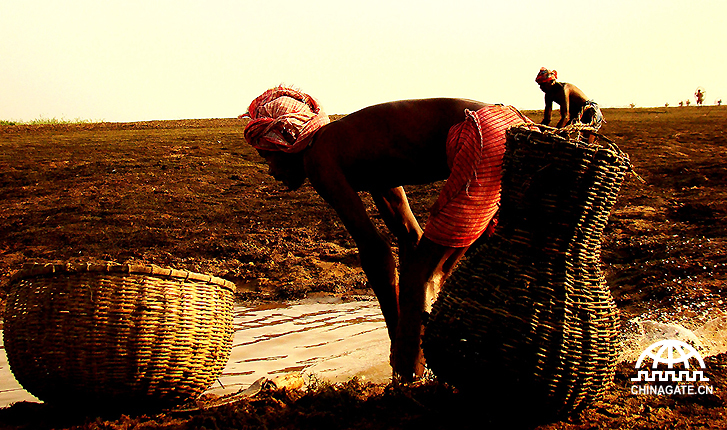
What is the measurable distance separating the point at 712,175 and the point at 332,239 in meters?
4.47

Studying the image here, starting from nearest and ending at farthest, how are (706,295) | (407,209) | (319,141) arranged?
(319,141), (407,209), (706,295)

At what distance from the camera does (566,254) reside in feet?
6.53

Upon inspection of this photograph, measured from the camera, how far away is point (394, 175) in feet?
9.25

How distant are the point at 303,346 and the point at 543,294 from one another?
2.24 m

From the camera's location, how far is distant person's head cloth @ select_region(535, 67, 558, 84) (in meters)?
6.96

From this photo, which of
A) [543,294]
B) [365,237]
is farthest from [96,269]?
[543,294]

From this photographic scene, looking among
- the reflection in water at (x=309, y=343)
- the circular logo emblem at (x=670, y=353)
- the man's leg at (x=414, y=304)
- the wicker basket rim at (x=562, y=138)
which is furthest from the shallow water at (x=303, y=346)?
the wicker basket rim at (x=562, y=138)

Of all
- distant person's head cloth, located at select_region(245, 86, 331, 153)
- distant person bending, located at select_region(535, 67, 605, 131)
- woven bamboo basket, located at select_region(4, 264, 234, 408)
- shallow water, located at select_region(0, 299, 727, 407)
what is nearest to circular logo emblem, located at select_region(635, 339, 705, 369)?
shallow water, located at select_region(0, 299, 727, 407)

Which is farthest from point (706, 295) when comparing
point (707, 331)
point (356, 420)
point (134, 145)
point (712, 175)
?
point (134, 145)

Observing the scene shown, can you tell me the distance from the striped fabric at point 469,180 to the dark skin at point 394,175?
9cm

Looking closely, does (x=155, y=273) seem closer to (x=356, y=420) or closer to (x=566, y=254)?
(x=356, y=420)

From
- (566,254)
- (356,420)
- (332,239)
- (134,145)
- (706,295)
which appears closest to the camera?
(566,254)

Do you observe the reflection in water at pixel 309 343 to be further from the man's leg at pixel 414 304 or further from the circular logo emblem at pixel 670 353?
the circular logo emblem at pixel 670 353

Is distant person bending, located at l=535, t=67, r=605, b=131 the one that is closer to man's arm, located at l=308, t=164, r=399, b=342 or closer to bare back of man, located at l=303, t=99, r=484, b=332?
bare back of man, located at l=303, t=99, r=484, b=332
